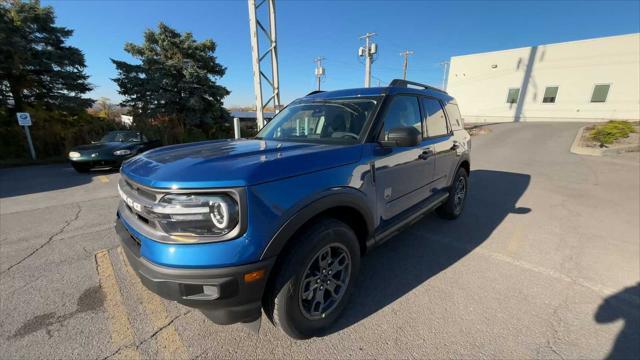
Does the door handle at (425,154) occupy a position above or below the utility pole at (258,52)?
below

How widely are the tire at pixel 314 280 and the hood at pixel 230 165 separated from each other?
18.9 inches

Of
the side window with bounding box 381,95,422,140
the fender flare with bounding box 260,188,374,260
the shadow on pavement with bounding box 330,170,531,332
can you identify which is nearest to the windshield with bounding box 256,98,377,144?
the side window with bounding box 381,95,422,140

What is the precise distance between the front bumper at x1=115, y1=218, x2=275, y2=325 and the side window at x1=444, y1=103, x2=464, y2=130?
358cm

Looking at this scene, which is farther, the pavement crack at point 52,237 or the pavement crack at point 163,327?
the pavement crack at point 52,237

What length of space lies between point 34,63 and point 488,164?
62.1 ft

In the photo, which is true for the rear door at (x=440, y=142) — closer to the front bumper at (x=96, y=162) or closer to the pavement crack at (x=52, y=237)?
the pavement crack at (x=52, y=237)

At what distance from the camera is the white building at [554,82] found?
22.5 m

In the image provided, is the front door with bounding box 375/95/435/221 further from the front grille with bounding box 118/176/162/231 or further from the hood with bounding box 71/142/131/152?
the hood with bounding box 71/142/131/152

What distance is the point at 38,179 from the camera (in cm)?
730

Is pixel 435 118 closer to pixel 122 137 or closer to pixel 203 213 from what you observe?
pixel 203 213

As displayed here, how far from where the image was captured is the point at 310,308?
2035 mm

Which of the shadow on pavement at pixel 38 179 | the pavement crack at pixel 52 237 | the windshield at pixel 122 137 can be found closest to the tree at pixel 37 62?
the shadow on pavement at pixel 38 179

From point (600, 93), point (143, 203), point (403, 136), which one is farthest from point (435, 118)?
point (600, 93)

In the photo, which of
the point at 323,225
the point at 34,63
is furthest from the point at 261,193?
the point at 34,63
